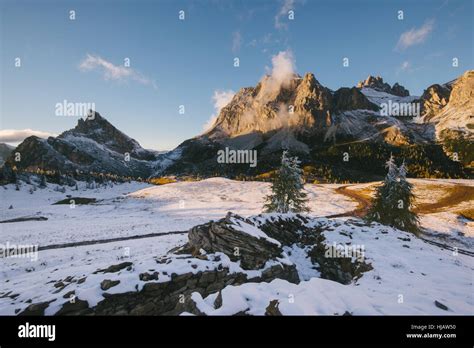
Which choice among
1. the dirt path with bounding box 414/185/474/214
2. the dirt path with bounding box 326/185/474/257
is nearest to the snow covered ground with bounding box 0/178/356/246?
the dirt path with bounding box 326/185/474/257

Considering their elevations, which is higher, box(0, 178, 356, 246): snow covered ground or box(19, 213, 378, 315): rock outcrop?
box(19, 213, 378, 315): rock outcrop

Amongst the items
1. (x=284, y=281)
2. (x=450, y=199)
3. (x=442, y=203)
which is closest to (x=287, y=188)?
(x=284, y=281)

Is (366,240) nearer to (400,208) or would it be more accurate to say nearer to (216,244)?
(216,244)

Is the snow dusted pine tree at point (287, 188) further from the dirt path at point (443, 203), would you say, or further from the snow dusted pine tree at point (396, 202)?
the dirt path at point (443, 203)

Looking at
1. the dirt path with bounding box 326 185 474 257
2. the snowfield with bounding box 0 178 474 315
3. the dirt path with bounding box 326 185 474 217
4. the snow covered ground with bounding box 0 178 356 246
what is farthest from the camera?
the dirt path with bounding box 326 185 474 217

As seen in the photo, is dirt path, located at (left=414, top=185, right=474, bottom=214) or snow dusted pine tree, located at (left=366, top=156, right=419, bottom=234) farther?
dirt path, located at (left=414, top=185, right=474, bottom=214)

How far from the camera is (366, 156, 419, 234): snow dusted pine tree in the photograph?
30700 mm

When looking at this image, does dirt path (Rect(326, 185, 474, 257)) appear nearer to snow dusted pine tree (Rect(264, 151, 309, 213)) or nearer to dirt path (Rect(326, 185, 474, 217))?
dirt path (Rect(326, 185, 474, 217))

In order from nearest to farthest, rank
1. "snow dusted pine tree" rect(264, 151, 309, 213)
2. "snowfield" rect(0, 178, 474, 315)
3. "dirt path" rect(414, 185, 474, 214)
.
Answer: "snowfield" rect(0, 178, 474, 315)
"snow dusted pine tree" rect(264, 151, 309, 213)
"dirt path" rect(414, 185, 474, 214)

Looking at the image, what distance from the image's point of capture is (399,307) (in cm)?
777

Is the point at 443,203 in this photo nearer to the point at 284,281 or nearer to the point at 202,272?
the point at 284,281
